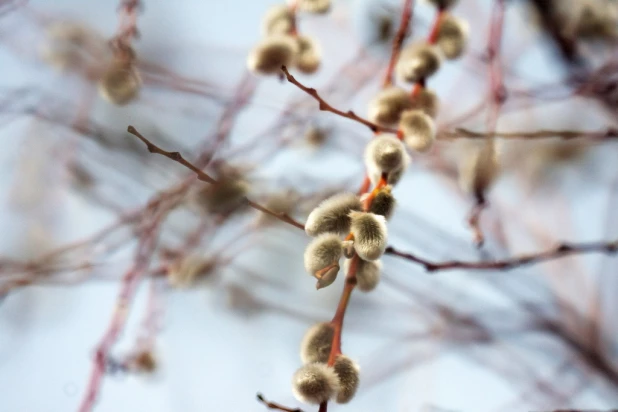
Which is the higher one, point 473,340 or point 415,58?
point 473,340

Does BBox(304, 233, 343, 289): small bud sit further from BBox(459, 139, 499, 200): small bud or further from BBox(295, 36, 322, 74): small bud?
BBox(295, 36, 322, 74): small bud

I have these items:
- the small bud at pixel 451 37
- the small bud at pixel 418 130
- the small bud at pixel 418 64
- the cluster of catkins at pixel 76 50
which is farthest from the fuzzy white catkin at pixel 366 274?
the cluster of catkins at pixel 76 50

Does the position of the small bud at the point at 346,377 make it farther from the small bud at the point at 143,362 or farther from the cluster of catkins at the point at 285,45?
the small bud at the point at 143,362

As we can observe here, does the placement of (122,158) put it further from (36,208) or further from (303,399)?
(303,399)

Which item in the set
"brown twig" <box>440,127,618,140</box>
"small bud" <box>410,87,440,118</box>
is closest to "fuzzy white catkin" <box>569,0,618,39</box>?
"brown twig" <box>440,127,618,140</box>

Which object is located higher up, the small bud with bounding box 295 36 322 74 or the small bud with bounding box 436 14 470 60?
the small bud with bounding box 436 14 470 60

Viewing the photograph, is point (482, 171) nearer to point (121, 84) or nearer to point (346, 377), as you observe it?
point (346, 377)

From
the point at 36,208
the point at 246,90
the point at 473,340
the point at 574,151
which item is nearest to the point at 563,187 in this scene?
the point at 574,151
